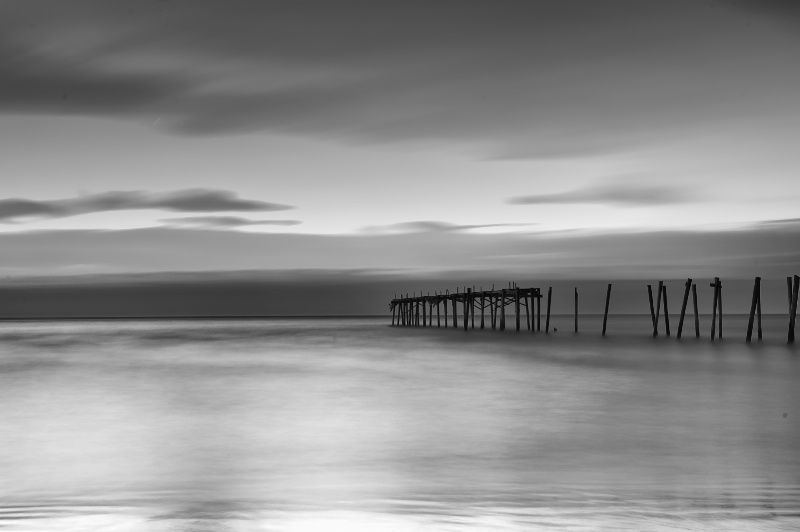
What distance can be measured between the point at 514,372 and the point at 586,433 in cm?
1161

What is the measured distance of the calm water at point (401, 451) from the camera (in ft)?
19.2

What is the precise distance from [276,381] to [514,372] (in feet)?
22.2

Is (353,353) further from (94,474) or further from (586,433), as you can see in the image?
(94,474)

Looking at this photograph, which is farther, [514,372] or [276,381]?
[514,372]

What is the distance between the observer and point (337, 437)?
1098cm

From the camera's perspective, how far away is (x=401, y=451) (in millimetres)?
9648

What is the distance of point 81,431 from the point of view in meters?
11.7

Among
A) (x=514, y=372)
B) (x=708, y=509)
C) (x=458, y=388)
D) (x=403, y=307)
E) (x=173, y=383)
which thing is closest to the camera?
(x=708, y=509)

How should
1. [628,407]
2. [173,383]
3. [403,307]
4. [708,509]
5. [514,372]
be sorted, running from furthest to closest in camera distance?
[403,307], [514,372], [173,383], [628,407], [708,509]

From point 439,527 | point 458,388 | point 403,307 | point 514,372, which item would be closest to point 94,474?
point 439,527

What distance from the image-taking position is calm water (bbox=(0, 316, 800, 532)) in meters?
5.85

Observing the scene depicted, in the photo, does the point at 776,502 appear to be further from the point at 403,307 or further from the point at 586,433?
the point at 403,307

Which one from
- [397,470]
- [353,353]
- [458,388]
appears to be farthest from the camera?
[353,353]

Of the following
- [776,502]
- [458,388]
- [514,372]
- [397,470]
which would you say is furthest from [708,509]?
[514,372]
